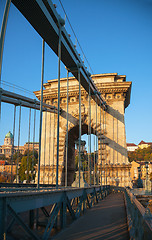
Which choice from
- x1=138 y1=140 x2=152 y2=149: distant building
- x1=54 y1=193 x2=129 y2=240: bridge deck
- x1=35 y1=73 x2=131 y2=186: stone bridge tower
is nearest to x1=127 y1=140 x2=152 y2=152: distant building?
x1=138 y1=140 x2=152 y2=149: distant building

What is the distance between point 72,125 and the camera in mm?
28828

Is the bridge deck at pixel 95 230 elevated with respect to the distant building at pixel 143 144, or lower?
lower

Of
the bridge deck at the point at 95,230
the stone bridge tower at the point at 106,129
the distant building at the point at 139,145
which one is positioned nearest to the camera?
the bridge deck at the point at 95,230

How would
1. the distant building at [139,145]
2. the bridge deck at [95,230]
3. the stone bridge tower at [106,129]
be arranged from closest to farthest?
the bridge deck at [95,230]
the stone bridge tower at [106,129]
the distant building at [139,145]

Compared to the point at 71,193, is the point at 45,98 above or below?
above

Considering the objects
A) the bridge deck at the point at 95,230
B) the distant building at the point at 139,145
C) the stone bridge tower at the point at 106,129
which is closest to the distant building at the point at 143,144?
the distant building at the point at 139,145

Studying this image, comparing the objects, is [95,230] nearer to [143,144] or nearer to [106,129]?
[106,129]

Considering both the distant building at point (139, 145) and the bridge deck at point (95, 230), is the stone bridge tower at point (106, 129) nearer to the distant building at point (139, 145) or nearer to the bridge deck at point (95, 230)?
the bridge deck at point (95, 230)

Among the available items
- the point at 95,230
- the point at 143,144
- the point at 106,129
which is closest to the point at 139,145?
the point at 143,144

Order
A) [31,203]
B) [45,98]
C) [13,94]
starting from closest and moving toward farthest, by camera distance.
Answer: [31,203] < [13,94] < [45,98]

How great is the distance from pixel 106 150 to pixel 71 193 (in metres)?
19.9

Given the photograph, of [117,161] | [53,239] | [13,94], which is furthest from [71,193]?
[117,161]

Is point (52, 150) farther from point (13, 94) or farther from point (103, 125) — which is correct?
point (13, 94)

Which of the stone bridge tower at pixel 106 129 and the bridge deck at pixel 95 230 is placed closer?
the bridge deck at pixel 95 230
